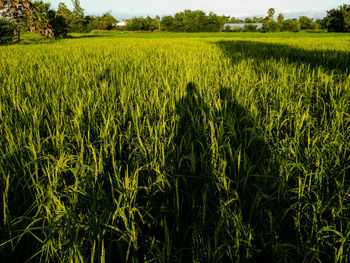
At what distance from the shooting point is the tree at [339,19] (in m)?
31.8

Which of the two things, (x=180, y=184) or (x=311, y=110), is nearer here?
(x=180, y=184)

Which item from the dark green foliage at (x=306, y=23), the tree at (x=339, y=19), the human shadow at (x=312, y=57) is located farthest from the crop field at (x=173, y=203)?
the dark green foliage at (x=306, y=23)

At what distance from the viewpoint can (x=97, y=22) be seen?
5981 cm

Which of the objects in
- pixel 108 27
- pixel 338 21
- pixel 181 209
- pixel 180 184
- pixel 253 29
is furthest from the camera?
pixel 108 27

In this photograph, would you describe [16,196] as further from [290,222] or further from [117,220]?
[290,222]

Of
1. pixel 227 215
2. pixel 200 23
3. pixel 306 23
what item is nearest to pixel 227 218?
pixel 227 215

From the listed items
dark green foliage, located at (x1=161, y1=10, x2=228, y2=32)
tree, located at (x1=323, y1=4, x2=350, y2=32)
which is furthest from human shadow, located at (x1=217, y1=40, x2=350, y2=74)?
dark green foliage, located at (x1=161, y1=10, x2=228, y2=32)

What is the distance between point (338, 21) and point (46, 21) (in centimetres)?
4430

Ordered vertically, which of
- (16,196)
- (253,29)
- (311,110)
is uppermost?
(253,29)

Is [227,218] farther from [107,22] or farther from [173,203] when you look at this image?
[107,22]

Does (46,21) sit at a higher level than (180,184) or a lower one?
higher

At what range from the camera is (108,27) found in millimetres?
65688

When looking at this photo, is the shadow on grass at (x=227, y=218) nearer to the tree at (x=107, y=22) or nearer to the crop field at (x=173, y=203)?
the crop field at (x=173, y=203)

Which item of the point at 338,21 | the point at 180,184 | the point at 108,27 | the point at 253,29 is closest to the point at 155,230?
the point at 180,184
